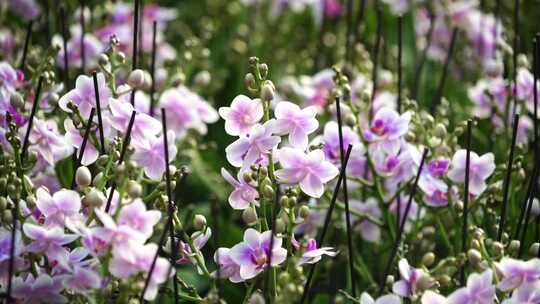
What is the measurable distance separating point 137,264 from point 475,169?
1.60ft

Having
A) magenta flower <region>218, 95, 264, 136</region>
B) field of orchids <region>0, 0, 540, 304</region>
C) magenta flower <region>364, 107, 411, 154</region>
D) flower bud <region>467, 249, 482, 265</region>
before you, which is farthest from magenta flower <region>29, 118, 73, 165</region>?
flower bud <region>467, 249, 482, 265</region>

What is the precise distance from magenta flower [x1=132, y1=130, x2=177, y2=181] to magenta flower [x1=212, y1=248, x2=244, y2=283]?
130mm

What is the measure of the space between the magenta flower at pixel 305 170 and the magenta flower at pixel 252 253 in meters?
0.07

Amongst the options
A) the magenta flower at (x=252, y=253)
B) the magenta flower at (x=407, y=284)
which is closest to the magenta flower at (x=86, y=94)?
the magenta flower at (x=252, y=253)

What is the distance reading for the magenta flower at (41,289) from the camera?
0.77 meters

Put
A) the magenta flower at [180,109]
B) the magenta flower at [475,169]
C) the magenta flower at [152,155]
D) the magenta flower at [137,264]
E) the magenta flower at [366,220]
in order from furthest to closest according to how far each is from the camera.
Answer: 1. the magenta flower at [180,109]
2. the magenta flower at [366,220]
3. the magenta flower at [475,169]
4. the magenta flower at [152,155]
5. the magenta flower at [137,264]

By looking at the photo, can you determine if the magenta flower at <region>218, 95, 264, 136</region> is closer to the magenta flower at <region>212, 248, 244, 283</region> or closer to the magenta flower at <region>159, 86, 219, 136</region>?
the magenta flower at <region>212, 248, 244, 283</region>

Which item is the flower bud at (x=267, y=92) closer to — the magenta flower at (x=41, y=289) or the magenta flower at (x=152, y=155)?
the magenta flower at (x=152, y=155)

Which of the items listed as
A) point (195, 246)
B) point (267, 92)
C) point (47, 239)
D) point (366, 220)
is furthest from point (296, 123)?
point (366, 220)

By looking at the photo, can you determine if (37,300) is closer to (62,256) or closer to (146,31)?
(62,256)

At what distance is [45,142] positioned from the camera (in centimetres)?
101

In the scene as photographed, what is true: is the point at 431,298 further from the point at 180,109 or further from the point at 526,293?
the point at 180,109

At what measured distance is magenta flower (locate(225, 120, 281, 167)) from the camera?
0.85 metres

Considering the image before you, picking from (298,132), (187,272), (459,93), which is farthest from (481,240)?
(459,93)
